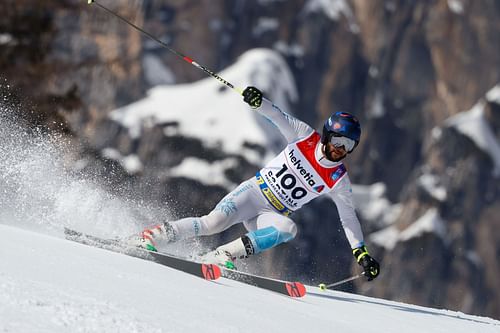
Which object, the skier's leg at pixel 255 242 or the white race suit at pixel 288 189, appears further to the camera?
the white race suit at pixel 288 189

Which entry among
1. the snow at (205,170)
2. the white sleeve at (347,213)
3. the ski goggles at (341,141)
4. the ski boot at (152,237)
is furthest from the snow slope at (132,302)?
the snow at (205,170)

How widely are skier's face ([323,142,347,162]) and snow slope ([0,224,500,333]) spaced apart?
1.49m

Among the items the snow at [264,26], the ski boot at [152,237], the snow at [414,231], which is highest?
the snow at [264,26]

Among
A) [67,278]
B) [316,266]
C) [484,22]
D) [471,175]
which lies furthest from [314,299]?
[316,266]

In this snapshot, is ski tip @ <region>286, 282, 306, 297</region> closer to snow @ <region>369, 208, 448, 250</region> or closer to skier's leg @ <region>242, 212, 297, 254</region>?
skier's leg @ <region>242, 212, 297, 254</region>

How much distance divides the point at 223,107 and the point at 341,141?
64.6 m

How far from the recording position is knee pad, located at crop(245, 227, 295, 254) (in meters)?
6.99

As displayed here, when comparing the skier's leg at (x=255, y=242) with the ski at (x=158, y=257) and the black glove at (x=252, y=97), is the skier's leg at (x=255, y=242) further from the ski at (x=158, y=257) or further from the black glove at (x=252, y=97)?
the black glove at (x=252, y=97)

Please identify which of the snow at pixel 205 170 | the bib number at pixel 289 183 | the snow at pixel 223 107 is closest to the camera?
the bib number at pixel 289 183

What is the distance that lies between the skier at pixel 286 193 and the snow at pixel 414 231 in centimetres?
6035

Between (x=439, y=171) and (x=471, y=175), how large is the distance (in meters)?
2.69

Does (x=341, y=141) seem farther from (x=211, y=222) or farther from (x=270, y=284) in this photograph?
(x=270, y=284)

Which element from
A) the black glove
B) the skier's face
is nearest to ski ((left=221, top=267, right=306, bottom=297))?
the skier's face

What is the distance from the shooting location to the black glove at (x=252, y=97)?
22.9 feet
